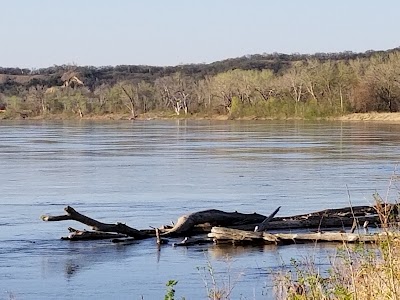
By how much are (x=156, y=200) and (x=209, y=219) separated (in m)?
6.03

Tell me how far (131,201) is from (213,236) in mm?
7006

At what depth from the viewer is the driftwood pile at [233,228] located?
58.7 feet

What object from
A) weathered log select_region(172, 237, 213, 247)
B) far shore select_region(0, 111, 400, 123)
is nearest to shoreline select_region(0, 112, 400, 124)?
far shore select_region(0, 111, 400, 123)

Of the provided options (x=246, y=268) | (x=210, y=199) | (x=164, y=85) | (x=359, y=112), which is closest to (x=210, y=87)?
(x=164, y=85)

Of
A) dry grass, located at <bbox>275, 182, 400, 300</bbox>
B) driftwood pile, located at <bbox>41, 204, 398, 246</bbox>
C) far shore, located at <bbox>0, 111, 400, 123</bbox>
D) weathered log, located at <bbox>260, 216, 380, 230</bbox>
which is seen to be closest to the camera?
dry grass, located at <bbox>275, 182, 400, 300</bbox>

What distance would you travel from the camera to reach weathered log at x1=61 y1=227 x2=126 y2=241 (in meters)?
18.7

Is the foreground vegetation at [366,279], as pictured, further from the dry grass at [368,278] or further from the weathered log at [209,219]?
the weathered log at [209,219]

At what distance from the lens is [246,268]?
15438 millimetres

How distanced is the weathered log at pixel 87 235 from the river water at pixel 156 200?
0.29m

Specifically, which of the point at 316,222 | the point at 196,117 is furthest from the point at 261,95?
the point at 316,222

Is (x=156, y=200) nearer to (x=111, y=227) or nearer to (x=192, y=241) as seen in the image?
(x=111, y=227)

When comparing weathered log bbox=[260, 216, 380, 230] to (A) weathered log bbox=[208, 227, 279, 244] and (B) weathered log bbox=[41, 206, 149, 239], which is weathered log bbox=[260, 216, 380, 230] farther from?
(B) weathered log bbox=[41, 206, 149, 239]

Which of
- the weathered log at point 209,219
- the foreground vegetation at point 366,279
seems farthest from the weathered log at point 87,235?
the foreground vegetation at point 366,279

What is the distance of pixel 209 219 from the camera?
19047 mm
